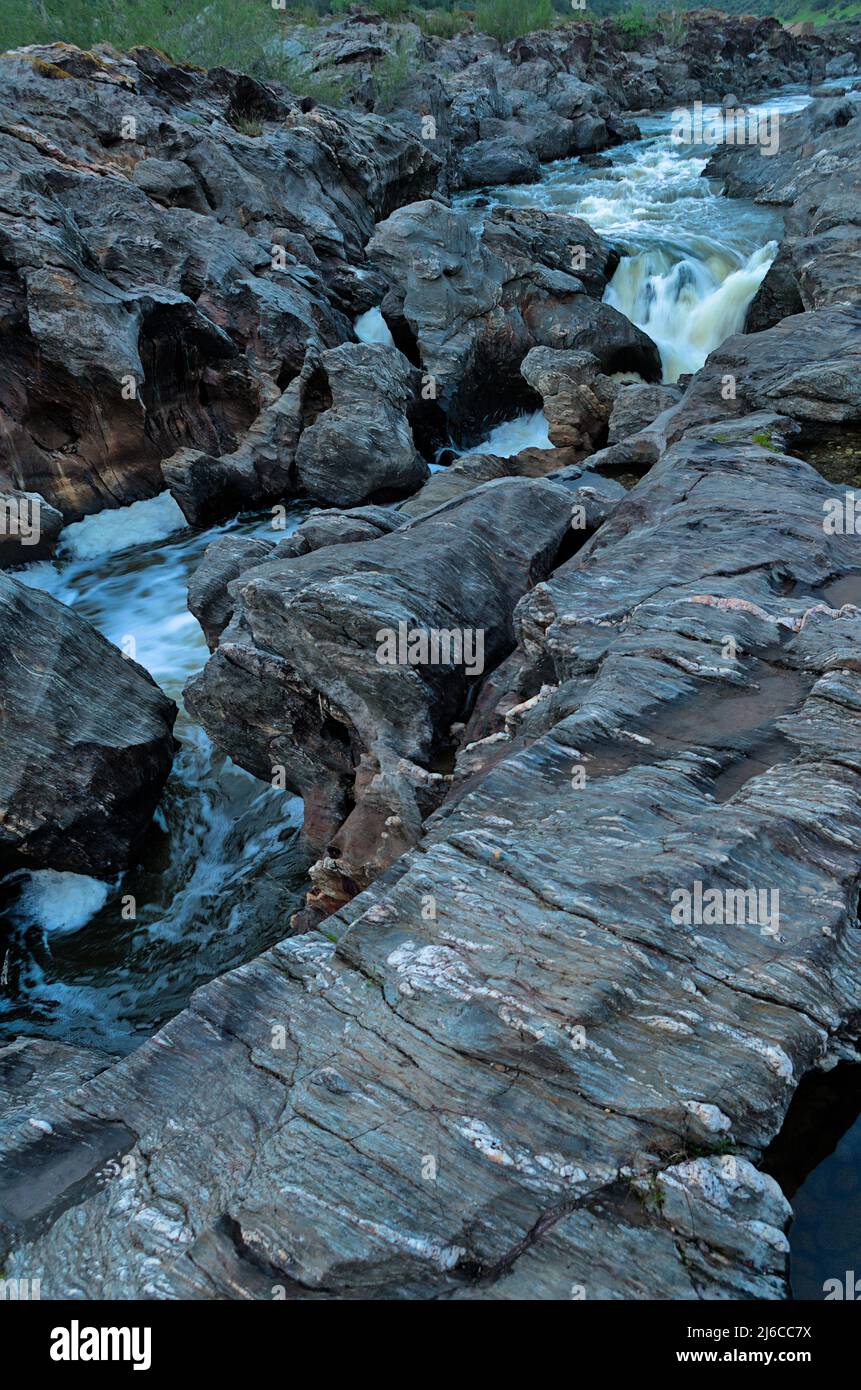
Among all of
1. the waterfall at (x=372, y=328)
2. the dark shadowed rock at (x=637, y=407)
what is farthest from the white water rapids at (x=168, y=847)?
the waterfall at (x=372, y=328)

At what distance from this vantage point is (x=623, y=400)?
20.9 m

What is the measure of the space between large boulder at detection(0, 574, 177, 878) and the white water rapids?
668 mm

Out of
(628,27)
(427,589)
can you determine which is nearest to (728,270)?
(427,589)

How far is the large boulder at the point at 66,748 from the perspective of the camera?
11.8 metres

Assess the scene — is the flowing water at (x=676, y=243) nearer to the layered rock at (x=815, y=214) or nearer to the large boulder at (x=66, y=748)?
the layered rock at (x=815, y=214)

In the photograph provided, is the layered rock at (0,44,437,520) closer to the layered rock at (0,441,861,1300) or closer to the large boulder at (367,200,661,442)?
the large boulder at (367,200,661,442)

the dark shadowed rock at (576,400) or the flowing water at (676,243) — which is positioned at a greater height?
the flowing water at (676,243)

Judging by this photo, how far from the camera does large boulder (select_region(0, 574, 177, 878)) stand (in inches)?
465

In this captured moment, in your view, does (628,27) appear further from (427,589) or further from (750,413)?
(427,589)

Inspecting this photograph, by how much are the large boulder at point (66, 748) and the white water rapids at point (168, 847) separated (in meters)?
0.67

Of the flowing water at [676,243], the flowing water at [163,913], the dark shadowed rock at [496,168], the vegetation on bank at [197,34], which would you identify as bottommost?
the flowing water at [163,913]

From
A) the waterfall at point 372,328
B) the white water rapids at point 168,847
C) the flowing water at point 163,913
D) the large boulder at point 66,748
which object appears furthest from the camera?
the waterfall at point 372,328

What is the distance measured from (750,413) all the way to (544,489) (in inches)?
228

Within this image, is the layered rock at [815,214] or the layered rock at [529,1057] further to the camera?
the layered rock at [815,214]
